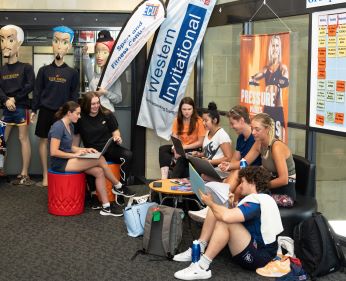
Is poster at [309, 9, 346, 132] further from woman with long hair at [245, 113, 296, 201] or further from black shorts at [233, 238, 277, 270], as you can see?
black shorts at [233, 238, 277, 270]

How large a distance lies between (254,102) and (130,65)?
2.10 meters

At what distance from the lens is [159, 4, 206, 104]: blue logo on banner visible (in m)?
6.47

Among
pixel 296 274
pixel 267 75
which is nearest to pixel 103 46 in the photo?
pixel 267 75

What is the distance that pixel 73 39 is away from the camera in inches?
280

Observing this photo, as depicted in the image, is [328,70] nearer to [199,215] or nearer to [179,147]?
[199,215]

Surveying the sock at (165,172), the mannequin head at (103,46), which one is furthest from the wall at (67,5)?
the sock at (165,172)

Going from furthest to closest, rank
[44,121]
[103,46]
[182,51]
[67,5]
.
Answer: [67,5] < [103,46] < [44,121] < [182,51]

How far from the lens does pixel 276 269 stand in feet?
12.8

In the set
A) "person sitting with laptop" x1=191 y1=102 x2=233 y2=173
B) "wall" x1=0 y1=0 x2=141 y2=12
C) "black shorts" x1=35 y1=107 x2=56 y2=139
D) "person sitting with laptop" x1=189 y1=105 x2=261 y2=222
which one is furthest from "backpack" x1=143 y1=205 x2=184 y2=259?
"wall" x1=0 y1=0 x2=141 y2=12

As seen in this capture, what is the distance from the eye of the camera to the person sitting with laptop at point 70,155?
5480 millimetres

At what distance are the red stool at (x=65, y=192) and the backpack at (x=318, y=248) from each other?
2320mm

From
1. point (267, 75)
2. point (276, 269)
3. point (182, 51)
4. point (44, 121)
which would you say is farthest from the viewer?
point (44, 121)

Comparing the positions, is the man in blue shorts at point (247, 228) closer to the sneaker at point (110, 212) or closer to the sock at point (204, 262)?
the sock at point (204, 262)

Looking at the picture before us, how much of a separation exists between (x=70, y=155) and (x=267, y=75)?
1941mm
